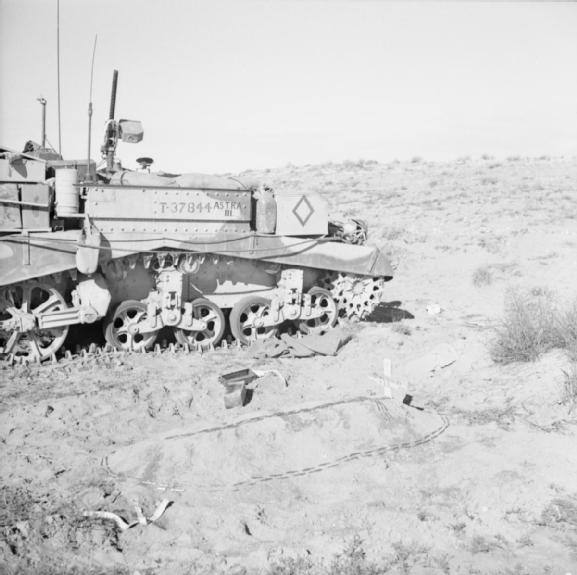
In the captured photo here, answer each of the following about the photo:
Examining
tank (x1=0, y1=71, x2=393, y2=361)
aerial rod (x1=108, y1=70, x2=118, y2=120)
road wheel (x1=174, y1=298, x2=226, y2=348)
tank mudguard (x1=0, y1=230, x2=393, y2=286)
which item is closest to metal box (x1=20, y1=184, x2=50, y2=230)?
tank (x1=0, y1=71, x2=393, y2=361)

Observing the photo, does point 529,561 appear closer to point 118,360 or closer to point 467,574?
point 467,574

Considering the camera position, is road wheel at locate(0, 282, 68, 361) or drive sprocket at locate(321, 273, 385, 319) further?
drive sprocket at locate(321, 273, 385, 319)

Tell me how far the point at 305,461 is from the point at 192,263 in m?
5.10

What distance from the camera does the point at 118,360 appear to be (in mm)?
9898

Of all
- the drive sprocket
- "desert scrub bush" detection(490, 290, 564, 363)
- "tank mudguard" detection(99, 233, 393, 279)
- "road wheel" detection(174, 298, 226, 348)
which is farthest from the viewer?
the drive sprocket

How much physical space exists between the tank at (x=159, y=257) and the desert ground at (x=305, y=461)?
563 mm

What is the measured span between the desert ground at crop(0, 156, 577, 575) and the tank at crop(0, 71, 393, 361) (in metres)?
0.56

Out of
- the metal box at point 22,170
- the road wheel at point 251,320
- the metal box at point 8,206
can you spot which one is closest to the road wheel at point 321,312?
the road wheel at point 251,320

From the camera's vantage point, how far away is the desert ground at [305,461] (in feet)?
15.4

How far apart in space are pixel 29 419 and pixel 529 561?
17.5 ft

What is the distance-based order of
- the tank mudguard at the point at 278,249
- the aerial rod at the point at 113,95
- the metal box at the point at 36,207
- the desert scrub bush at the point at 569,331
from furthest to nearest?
the aerial rod at the point at 113,95, the tank mudguard at the point at 278,249, the metal box at the point at 36,207, the desert scrub bush at the point at 569,331

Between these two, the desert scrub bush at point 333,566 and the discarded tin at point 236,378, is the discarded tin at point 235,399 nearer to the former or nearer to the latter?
the discarded tin at point 236,378

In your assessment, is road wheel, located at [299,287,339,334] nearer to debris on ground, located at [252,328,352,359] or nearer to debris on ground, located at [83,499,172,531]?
debris on ground, located at [252,328,352,359]

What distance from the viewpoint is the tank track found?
9.79 metres
